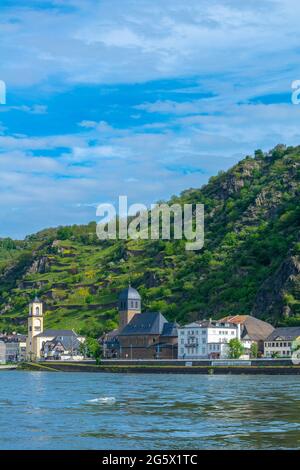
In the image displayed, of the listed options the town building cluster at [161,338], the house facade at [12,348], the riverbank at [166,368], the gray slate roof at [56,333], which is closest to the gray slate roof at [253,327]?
the town building cluster at [161,338]

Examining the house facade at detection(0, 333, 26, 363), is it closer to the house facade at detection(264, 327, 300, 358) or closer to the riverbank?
the riverbank

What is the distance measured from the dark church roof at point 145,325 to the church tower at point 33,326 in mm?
25989

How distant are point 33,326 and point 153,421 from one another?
5154 inches

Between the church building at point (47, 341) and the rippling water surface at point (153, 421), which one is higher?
the church building at point (47, 341)

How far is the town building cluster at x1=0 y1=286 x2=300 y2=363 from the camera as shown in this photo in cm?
12400

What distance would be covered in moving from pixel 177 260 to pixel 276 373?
90381 mm

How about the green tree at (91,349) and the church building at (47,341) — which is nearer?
the green tree at (91,349)

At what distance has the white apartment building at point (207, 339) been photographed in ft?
417

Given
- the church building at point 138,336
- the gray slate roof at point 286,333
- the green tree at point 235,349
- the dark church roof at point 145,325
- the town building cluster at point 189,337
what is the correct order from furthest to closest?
the dark church roof at point 145,325 < the church building at point 138,336 < the town building cluster at point 189,337 < the green tree at point 235,349 < the gray slate roof at point 286,333

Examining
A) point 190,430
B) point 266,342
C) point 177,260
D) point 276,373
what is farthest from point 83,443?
point 177,260

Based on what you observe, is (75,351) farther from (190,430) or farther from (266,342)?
(190,430)

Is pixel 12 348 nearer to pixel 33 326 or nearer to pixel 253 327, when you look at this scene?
pixel 33 326

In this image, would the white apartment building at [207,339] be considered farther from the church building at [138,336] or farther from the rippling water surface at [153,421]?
the rippling water surface at [153,421]

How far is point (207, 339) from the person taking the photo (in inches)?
5054
